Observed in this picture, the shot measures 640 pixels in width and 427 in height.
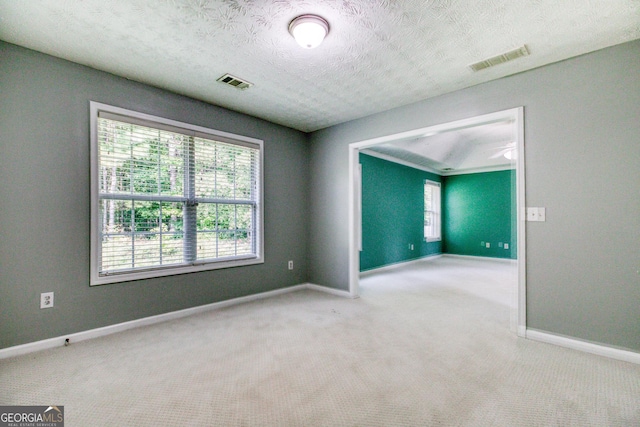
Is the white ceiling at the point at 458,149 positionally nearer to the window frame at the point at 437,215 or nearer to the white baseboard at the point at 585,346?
the window frame at the point at 437,215

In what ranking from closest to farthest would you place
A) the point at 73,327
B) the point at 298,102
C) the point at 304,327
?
the point at 73,327, the point at 304,327, the point at 298,102

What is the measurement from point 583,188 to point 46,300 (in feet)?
15.5

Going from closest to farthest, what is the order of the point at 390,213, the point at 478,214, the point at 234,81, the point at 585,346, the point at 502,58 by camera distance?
the point at 585,346 → the point at 502,58 → the point at 234,81 → the point at 390,213 → the point at 478,214

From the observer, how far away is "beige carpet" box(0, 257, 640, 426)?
161 cm

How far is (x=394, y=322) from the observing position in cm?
309

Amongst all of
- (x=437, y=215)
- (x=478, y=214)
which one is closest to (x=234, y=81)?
(x=437, y=215)

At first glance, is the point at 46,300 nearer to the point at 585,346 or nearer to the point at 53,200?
the point at 53,200

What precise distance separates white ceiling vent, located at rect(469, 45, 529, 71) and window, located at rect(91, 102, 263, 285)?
2730 mm

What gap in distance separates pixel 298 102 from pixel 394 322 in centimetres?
277

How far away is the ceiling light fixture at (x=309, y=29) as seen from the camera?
197 centimetres

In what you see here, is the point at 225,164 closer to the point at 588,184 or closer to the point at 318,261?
the point at 318,261

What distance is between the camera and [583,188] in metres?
2.45

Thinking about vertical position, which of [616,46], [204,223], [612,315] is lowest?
[612,315]

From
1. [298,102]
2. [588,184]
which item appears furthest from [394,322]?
[298,102]
